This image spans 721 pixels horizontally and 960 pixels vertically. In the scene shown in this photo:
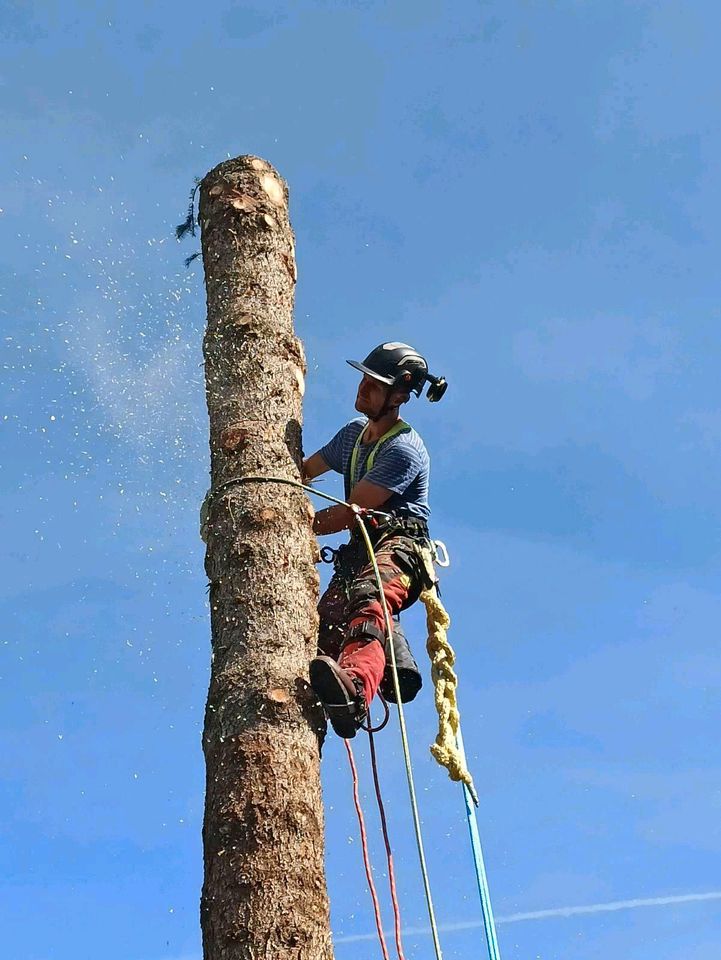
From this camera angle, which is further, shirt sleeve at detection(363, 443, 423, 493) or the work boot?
shirt sleeve at detection(363, 443, 423, 493)

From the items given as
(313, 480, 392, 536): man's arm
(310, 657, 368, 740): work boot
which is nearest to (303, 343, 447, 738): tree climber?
(313, 480, 392, 536): man's arm

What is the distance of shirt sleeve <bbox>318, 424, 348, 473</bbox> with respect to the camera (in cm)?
502

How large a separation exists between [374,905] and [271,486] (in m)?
1.48

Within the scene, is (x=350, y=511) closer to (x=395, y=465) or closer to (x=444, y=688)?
(x=395, y=465)

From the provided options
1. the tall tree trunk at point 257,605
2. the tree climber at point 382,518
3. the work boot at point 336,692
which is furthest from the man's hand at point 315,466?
the work boot at point 336,692

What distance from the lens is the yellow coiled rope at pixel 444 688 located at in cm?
445

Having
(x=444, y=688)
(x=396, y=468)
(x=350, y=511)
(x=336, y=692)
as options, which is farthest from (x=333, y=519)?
(x=336, y=692)

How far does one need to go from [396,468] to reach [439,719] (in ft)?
3.35

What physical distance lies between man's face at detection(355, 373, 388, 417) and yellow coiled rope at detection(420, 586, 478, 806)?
0.80 meters

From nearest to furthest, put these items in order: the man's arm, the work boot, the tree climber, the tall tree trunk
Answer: the tall tree trunk, the work boot, the tree climber, the man's arm

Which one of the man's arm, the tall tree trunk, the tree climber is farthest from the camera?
→ the man's arm

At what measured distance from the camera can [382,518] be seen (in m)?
4.80

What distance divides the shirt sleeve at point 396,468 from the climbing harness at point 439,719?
0.12 m

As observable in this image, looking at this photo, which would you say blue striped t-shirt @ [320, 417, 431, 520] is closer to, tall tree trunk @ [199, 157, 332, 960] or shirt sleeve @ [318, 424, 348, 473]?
shirt sleeve @ [318, 424, 348, 473]
